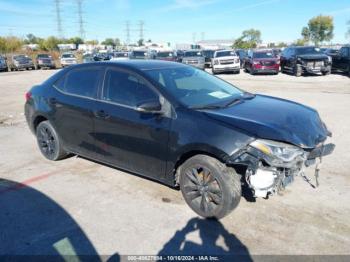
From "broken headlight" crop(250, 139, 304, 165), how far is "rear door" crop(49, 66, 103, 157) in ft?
8.01

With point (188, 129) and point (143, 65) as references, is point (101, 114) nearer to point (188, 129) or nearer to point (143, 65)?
point (143, 65)

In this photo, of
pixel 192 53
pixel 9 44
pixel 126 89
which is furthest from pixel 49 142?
pixel 9 44

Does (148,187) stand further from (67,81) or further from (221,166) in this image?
(67,81)

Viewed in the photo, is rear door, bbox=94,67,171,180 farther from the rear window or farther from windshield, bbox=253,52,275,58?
windshield, bbox=253,52,275,58

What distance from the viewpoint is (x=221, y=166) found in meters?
3.70

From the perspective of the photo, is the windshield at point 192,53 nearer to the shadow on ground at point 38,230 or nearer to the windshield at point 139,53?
the windshield at point 139,53

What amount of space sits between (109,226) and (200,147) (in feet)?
4.34

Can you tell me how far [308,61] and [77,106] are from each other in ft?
62.3

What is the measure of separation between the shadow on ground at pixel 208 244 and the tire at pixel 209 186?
0.20 metres

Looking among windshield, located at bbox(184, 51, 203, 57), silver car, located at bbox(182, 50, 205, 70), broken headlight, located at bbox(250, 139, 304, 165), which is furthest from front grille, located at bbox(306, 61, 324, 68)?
broken headlight, located at bbox(250, 139, 304, 165)

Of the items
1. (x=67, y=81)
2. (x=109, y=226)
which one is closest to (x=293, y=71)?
(x=67, y=81)

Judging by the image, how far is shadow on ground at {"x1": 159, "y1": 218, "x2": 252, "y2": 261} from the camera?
327 centimetres

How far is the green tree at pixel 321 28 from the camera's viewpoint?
93375 mm

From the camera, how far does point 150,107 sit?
399 cm
